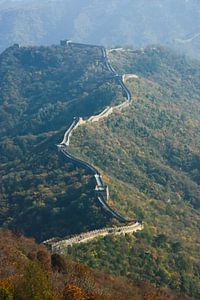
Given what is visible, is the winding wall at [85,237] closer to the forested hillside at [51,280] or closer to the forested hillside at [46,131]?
the forested hillside at [46,131]

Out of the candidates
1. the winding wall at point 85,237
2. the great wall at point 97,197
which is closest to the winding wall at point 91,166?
the great wall at point 97,197

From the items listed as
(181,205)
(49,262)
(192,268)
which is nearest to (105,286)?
(49,262)

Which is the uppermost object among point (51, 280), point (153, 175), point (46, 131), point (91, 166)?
point (51, 280)

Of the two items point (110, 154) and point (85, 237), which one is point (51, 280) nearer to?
point (85, 237)

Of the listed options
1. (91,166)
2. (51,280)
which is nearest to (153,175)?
(91,166)

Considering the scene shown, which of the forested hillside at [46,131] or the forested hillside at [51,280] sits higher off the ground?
the forested hillside at [51,280]

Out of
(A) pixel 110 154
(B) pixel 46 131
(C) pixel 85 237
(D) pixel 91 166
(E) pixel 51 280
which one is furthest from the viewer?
(B) pixel 46 131

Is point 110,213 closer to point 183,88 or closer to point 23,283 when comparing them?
point 23,283

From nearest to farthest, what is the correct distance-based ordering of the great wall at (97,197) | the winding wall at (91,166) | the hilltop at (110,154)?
the great wall at (97,197) < the hilltop at (110,154) < the winding wall at (91,166)
